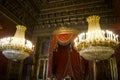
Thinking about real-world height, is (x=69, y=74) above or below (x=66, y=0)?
below

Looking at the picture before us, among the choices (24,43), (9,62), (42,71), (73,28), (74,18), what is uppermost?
(74,18)

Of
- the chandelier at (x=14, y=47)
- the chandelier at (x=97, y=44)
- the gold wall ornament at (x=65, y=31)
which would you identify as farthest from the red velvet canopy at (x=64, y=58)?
the chandelier at (x=97, y=44)

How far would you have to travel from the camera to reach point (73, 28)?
22.1ft

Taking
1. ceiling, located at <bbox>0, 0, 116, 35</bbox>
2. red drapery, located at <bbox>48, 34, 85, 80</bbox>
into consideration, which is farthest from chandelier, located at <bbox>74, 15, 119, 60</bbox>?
ceiling, located at <bbox>0, 0, 116, 35</bbox>

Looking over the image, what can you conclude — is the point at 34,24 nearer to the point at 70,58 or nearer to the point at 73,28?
the point at 73,28

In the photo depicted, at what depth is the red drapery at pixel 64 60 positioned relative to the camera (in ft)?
19.8

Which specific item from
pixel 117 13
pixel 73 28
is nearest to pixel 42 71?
pixel 73 28

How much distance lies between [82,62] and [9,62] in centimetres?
268

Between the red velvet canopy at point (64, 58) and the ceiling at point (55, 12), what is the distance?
0.52 m

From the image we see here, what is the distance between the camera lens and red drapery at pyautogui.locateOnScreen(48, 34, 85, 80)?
603cm

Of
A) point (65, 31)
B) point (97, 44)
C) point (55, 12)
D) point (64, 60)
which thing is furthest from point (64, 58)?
point (97, 44)

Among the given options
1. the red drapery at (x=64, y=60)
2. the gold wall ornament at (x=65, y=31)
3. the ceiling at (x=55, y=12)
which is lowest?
the red drapery at (x=64, y=60)

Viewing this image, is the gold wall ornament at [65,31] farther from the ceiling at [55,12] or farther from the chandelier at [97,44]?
the chandelier at [97,44]

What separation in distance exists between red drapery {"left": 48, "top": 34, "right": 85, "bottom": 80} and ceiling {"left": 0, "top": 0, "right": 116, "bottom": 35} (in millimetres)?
769
